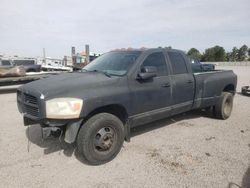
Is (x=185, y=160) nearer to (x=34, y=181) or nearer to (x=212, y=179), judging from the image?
(x=212, y=179)

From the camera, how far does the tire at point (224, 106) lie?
644 centimetres

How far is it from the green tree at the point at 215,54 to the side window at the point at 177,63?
80.9 m

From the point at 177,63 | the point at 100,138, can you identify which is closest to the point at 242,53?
the point at 177,63

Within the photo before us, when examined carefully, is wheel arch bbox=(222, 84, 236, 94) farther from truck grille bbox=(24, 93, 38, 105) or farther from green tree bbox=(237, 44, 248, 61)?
green tree bbox=(237, 44, 248, 61)

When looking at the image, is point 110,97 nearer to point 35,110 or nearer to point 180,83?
point 35,110

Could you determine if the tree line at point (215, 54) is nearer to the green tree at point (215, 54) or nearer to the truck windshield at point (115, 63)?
the green tree at point (215, 54)

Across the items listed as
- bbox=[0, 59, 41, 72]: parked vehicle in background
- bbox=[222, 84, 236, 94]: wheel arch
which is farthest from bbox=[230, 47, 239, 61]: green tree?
bbox=[222, 84, 236, 94]: wheel arch

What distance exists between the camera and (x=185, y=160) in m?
4.07

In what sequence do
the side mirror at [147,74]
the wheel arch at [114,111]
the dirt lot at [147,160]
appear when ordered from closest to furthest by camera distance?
1. the dirt lot at [147,160]
2. the wheel arch at [114,111]
3. the side mirror at [147,74]

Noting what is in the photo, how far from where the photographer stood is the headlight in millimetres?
3502

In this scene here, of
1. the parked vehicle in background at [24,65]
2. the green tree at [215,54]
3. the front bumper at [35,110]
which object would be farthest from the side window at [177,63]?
the green tree at [215,54]

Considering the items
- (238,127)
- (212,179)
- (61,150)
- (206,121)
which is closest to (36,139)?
(61,150)

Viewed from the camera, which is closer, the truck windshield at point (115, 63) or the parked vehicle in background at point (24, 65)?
the truck windshield at point (115, 63)

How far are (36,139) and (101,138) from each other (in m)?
1.84
